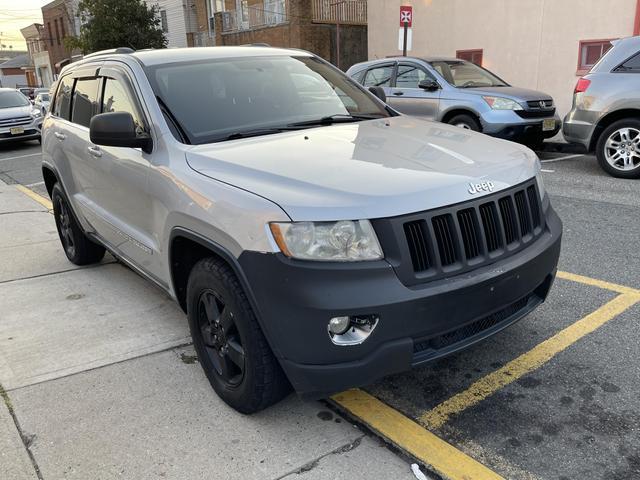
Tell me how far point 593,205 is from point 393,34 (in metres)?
12.1

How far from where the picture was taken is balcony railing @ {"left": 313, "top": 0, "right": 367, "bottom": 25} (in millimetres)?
21500

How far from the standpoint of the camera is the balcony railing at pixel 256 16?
22266 mm

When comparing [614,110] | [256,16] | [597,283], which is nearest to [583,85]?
[614,110]

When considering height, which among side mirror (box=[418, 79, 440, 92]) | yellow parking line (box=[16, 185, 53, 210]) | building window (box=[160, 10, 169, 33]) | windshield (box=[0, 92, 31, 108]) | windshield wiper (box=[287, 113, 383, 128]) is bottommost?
yellow parking line (box=[16, 185, 53, 210])

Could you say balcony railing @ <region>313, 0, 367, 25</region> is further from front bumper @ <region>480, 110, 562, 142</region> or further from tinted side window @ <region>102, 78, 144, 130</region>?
tinted side window @ <region>102, 78, 144, 130</region>

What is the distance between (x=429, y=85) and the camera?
9.75 metres

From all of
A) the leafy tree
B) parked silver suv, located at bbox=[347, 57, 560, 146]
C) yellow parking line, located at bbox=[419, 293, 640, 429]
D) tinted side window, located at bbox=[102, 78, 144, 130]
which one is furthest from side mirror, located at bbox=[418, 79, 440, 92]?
the leafy tree

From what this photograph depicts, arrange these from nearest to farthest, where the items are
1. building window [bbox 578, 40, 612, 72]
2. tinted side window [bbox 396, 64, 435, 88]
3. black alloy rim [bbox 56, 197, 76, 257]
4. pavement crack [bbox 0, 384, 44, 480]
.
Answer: pavement crack [bbox 0, 384, 44, 480] < black alloy rim [bbox 56, 197, 76, 257] < tinted side window [bbox 396, 64, 435, 88] < building window [bbox 578, 40, 612, 72]

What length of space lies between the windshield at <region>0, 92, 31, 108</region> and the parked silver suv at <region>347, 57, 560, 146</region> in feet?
34.2

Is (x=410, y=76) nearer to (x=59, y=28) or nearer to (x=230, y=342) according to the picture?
(x=230, y=342)

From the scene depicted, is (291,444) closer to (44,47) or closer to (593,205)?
(593,205)

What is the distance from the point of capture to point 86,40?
2805 cm

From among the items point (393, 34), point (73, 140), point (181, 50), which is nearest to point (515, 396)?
point (181, 50)

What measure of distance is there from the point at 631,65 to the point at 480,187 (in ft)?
20.5
